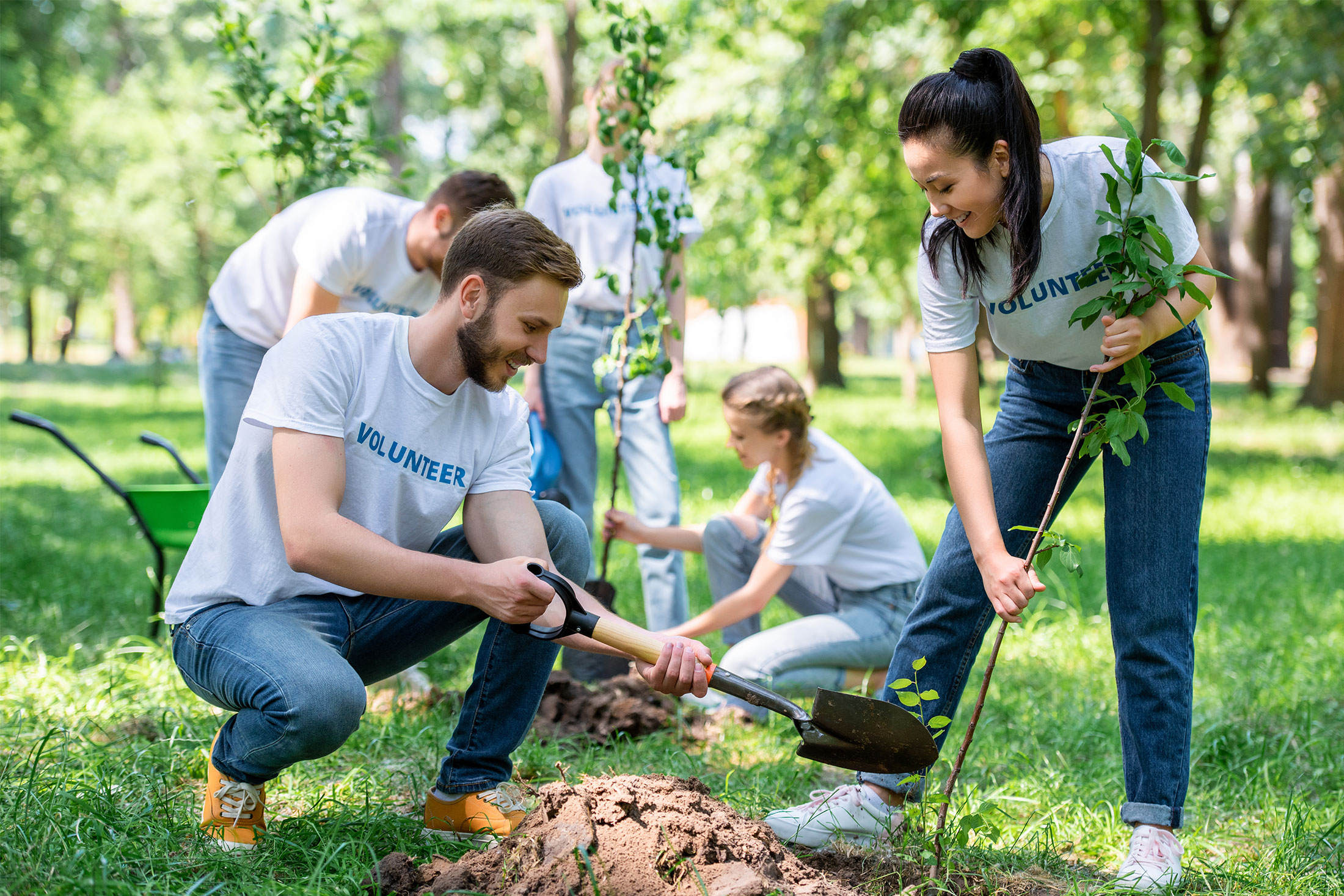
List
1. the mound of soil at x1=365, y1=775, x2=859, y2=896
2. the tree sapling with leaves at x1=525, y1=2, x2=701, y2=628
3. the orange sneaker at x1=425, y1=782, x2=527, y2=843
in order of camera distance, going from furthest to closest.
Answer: the tree sapling with leaves at x1=525, y1=2, x2=701, y2=628, the orange sneaker at x1=425, y1=782, x2=527, y2=843, the mound of soil at x1=365, y1=775, x2=859, y2=896

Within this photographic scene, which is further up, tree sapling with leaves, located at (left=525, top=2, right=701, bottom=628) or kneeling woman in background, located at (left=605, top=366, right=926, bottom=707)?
tree sapling with leaves, located at (left=525, top=2, right=701, bottom=628)

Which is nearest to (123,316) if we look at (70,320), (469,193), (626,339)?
(70,320)

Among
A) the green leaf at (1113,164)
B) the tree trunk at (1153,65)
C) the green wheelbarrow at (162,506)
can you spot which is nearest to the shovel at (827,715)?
the green leaf at (1113,164)

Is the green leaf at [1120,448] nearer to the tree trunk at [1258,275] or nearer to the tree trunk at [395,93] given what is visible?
the tree trunk at [1258,275]

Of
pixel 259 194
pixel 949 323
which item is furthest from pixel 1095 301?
pixel 259 194

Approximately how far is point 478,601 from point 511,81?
18.2m

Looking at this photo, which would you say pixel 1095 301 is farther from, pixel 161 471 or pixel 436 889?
pixel 161 471

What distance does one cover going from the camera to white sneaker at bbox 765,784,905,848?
2.42m

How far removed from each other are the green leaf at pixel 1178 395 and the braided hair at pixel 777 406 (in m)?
1.39

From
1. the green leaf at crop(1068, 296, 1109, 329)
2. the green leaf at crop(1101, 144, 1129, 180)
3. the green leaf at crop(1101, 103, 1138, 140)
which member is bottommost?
the green leaf at crop(1068, 296, 1109, 329)

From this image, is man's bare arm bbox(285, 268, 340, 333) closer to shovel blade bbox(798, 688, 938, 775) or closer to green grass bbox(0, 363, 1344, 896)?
green grass bbox(0, 363, 1344, 896)

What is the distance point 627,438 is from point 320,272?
1258 millimetres

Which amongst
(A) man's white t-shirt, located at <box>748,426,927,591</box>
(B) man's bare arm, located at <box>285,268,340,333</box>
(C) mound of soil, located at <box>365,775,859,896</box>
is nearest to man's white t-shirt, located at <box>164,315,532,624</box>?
(C) mound of soil, located at <box>365,775,859,896</box>

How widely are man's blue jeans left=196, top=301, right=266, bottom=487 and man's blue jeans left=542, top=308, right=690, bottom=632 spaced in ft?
3.39
